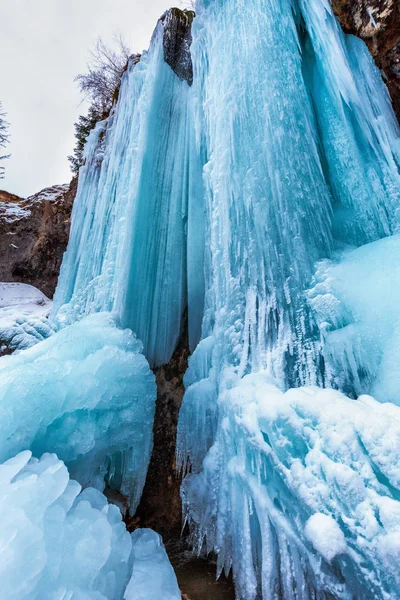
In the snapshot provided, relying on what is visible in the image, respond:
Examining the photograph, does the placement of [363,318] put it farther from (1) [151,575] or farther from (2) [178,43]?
(2) [178,43]

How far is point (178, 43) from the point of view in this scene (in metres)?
4.53

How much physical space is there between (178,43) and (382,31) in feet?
8.40

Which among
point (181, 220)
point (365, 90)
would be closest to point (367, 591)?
point (181, 220)

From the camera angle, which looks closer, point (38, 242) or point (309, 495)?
point (309, 495)

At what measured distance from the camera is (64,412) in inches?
90.4

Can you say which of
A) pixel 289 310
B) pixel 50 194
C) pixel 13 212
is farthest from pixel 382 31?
pixel 13 212

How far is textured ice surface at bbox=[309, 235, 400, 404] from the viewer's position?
5.77 ft

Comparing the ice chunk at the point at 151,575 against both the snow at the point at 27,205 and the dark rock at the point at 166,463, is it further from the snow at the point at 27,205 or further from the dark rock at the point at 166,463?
the snow at the point at 27,205

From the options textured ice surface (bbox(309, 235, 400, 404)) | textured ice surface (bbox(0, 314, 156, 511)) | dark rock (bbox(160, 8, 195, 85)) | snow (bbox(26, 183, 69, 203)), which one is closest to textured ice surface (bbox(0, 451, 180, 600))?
textured ice surface (bbox(0, 314, 156, 511))

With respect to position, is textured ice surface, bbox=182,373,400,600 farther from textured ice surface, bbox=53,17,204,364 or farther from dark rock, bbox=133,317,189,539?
textured ice surface, bbox=53,17,204,364

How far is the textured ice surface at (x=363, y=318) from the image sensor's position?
1.76m

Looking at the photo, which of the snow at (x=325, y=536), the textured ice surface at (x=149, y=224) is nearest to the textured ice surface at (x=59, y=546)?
the snow at (x=325, y=536)

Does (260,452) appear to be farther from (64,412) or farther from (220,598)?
(64,412)

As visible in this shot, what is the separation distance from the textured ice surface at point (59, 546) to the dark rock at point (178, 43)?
15.5ft
